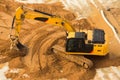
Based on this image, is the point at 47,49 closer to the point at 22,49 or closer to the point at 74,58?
the point at 22,49

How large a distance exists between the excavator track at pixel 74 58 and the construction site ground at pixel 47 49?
20 cm

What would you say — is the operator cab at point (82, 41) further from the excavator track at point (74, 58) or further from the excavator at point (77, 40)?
the excavator track at point (74, 58)

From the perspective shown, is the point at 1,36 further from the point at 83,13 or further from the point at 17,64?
the point at 83,13

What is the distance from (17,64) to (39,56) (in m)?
1.32

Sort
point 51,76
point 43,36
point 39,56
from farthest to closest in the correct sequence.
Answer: point 43,36
point 39,56
point 51,76

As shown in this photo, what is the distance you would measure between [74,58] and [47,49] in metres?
2.06

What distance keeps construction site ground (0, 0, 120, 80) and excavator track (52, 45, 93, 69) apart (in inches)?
8.0

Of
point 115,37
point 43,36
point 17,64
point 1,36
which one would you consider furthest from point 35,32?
point 115,37

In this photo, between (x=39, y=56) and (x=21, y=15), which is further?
(x=39, y=56)

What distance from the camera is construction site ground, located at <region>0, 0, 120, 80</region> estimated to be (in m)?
15.5

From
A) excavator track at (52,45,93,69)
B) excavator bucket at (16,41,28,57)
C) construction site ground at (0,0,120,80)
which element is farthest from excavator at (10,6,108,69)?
excavator bucket at (16,41,28,57)

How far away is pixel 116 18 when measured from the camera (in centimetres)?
2092

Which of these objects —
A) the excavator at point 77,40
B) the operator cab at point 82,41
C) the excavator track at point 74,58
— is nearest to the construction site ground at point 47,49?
the excavator track at point 74,58

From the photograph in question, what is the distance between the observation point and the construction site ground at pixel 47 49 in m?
15.5
